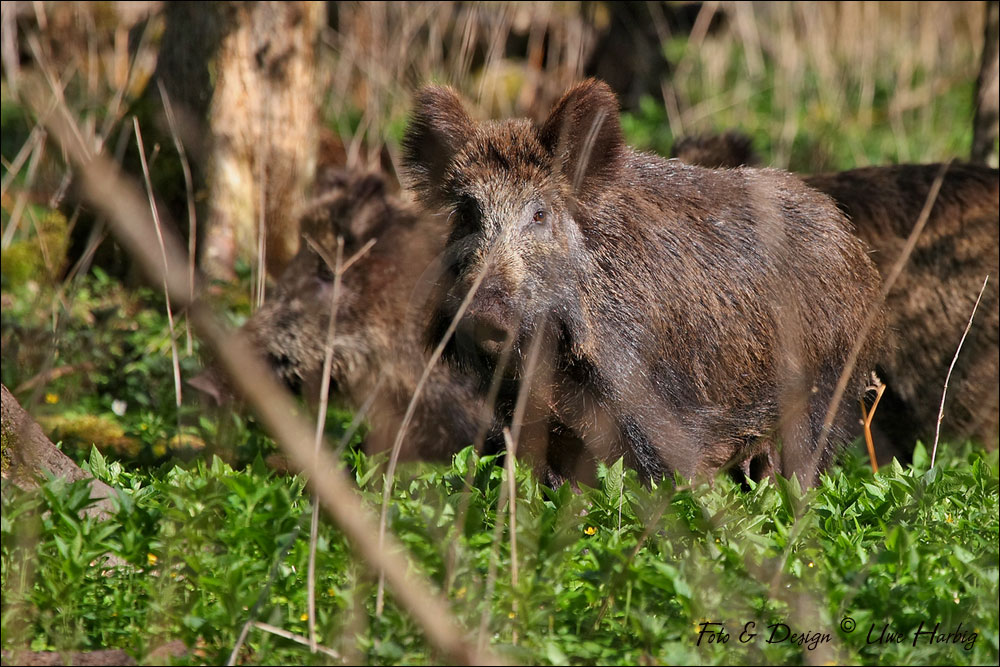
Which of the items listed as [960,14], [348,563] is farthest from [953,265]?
[960,14]

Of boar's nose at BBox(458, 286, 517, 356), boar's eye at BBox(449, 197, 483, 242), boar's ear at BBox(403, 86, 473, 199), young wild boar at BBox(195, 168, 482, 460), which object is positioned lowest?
young wild boar at BBox(195, 168, 482, 460)

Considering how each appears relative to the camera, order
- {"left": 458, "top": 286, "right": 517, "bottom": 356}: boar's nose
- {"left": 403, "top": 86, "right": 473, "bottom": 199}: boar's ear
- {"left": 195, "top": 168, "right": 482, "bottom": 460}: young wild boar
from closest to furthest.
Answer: {"left": 458, "top": 286, "right": 517, "bottom": 356}: boar's nose < {"left": 403, "top": 86, "right": 473, "bottom": 199}: boar's ear < {"left": 195, "top": 168, "right": 482, "bottom": 460}: young wild boar

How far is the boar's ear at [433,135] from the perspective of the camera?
182 inches

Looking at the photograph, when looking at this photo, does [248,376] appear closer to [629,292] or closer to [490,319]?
[490,319]

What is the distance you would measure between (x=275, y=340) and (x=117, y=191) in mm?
4751

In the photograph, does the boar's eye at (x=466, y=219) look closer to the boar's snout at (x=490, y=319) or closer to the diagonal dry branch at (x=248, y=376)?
the boar's snout at (x=490, y=319)

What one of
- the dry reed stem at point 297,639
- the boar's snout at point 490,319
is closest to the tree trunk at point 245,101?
the boar's snout at point 490,319

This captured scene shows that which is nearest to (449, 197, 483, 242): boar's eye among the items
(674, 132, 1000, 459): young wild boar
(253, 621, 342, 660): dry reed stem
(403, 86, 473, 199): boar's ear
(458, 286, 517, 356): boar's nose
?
(403, 86, 473, 199): boar's ear

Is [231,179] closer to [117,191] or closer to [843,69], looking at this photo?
[117,191]

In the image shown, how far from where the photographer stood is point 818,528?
357 cm

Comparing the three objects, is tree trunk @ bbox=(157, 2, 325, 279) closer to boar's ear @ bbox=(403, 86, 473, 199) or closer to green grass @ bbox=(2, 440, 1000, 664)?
boar's ear @ bbox=(403, 86, 473, 199)

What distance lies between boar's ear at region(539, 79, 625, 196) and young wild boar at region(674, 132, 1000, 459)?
5.22ft

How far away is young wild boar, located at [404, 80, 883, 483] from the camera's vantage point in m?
4.31

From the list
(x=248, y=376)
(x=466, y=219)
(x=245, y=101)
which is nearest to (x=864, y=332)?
(x=466, y=219)
